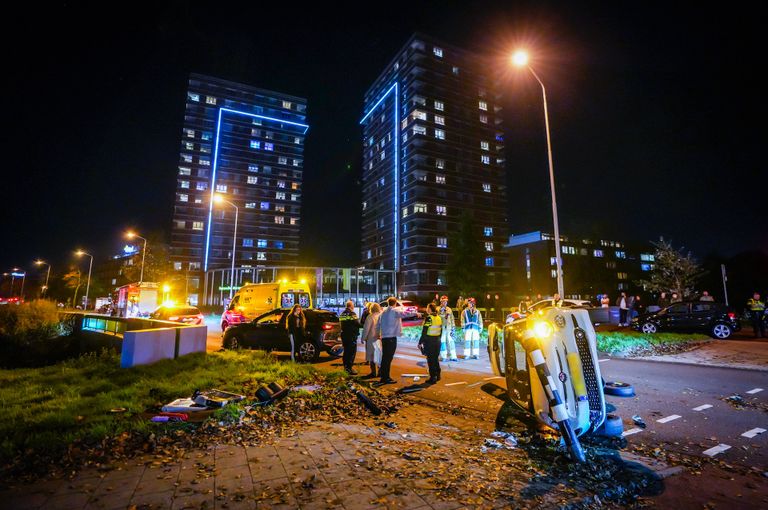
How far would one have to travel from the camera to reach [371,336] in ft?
32.2

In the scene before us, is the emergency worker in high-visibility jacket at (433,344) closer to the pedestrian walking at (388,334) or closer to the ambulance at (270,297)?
the pedestrian walking at (388,334)

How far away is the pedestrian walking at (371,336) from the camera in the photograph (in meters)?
9.60

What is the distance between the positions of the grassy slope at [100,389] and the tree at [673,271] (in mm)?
37617

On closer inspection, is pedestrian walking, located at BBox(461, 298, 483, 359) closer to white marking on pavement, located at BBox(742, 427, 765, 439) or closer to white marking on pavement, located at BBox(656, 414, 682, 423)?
white marking on pavement, located at BBox(656, 414, 682, 423)

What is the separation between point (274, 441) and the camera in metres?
4.61

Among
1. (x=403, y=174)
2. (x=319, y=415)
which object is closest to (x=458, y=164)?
(x=403, y=174)

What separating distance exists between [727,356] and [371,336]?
425 inches

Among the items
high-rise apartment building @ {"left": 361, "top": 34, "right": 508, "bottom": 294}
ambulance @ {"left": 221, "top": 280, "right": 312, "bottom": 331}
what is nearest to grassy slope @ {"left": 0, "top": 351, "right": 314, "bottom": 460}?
ambulance @ {"left": 221, "top": 280, "right": 312, "bottom": 331}

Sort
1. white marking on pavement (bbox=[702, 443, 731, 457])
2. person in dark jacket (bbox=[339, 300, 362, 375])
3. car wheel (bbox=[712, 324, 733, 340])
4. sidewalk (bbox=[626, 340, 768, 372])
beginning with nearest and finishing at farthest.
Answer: white marking on pavement (bbox=[702, 443, 731, 457]) < sidewalk (bbox=[626, 340, 768, 372]) < person in dark jacket (bbox=[339, 300, 362, 375]) < car wheel (bbox=[712, 324, 733, 340])

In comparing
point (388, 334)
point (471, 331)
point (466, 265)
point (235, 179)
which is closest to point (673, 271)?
point (466, 265)

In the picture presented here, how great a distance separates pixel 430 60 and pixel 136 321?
71.9 meters

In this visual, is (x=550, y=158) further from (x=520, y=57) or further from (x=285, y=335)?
(x=285, y=335)

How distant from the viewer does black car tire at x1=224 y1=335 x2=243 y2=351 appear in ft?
42.0

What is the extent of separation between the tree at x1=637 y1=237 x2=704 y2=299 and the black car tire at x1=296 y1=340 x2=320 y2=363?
35310 mm
